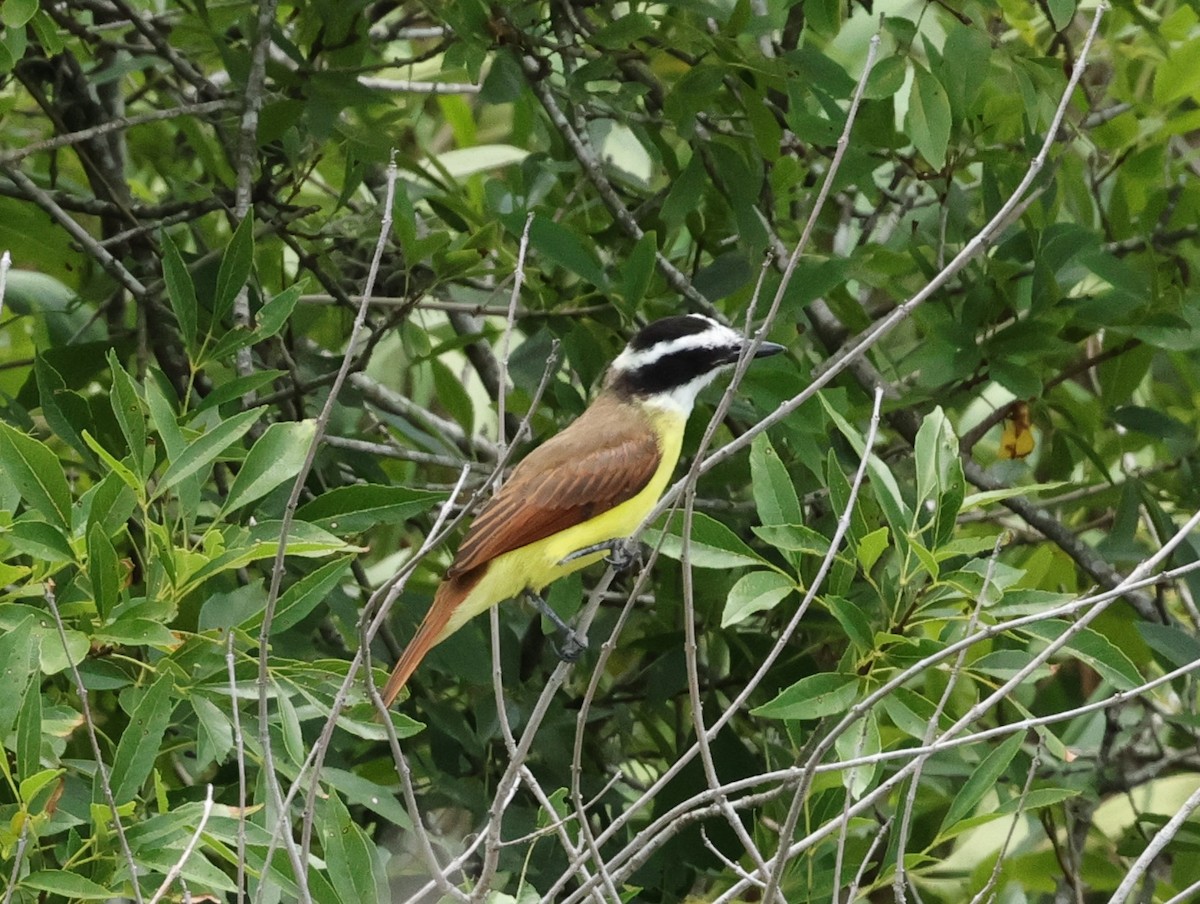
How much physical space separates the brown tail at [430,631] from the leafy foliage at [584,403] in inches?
9.5

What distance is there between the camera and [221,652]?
10.0 ft

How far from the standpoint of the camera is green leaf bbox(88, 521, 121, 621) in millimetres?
2912

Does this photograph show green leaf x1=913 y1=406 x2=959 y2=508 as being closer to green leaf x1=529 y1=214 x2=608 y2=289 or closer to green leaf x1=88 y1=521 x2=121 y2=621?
green leaf x1=529 y1=214 x2=608 y2=289

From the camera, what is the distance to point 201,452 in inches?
120

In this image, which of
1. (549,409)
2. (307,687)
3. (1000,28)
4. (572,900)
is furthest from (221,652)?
(1000,28)

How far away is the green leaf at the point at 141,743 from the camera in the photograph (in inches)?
112

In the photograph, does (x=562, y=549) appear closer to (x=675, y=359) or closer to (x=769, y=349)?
Answer: (x=675, y=359)

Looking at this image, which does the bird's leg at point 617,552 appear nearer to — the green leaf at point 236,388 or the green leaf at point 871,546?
the green leaf at point 871,546

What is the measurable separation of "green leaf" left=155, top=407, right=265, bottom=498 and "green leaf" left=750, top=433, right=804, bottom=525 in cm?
99

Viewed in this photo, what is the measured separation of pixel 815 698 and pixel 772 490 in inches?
17.2

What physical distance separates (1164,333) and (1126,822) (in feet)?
6.26

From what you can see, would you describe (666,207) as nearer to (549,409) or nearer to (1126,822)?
(549,409)

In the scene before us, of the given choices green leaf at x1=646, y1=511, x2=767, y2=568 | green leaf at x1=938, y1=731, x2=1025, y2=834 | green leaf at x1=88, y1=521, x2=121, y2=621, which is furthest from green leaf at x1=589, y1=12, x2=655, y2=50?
green leaf at x1=938, y1=731, x2=1025, y2=834

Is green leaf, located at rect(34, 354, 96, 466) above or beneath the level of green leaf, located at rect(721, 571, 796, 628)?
above
